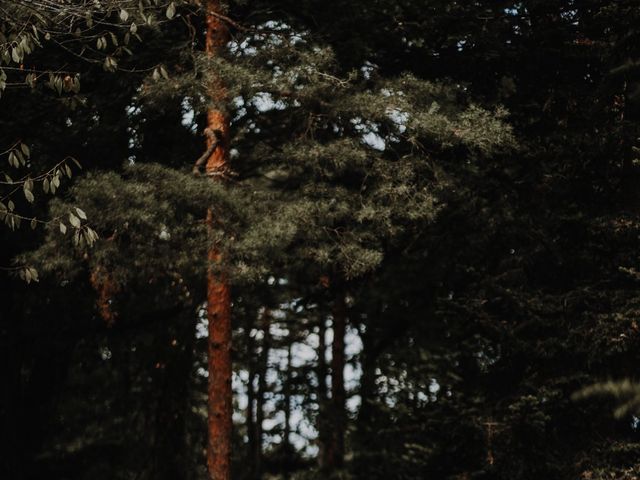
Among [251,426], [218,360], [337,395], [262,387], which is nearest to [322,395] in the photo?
[337,395]

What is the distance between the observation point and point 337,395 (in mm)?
19031

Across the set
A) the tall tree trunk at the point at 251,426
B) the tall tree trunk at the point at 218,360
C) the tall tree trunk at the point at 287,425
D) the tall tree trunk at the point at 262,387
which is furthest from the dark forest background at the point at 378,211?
the tall tree trunk at the point at 262,387

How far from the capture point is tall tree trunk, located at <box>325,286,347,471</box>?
18062 millimetres

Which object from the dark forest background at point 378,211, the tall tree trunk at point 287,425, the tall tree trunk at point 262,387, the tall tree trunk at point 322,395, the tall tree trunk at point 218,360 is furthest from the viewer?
the tall tree trunk at point 262,387

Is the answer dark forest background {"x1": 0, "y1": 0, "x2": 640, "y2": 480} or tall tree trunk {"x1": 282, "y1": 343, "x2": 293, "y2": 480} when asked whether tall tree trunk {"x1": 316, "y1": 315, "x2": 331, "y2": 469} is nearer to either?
tall tree trunk {"x1": 282, "y1": 343, "x2": 293, "y2": 480}

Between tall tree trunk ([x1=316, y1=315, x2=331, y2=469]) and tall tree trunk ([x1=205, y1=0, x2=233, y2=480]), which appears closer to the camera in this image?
tall tree trunk ([x1=205, y1=0, x2=233, y2=480])

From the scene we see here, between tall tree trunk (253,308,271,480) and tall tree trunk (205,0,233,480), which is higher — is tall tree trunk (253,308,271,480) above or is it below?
above

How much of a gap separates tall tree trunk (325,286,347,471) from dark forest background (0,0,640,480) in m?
1.09

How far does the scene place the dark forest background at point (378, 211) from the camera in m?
10.3

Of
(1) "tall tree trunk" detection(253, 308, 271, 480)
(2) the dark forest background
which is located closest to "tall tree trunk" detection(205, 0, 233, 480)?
(2) the dark forest background

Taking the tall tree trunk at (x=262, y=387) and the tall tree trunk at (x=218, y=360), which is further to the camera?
the tall tree trunk at (x=262, y=387)

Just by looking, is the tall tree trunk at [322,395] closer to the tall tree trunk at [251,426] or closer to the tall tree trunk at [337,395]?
the tall tree trunk at [337,395]

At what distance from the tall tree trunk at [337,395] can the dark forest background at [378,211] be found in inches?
43.0

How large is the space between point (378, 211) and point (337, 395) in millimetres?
9054
